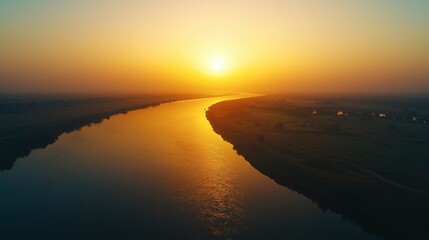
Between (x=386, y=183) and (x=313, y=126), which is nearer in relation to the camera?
(x=386, y=183)

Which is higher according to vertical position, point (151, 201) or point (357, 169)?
point (151, 201)

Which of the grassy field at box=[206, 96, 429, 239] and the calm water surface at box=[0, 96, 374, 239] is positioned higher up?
the calm water surface at box=[0, 96, 374, 239]

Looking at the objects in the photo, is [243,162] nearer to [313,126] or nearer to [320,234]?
[320,234]

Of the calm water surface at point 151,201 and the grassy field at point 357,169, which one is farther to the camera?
the grassy field at point 357,169

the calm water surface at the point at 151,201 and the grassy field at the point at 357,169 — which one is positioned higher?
the calm water surface at the point at 151,201

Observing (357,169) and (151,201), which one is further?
(357,169)

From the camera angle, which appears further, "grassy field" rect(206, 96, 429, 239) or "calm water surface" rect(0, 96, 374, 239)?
"grassy field" rect(206, 96, 429, 239)

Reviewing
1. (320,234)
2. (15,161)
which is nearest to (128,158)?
(15,161)

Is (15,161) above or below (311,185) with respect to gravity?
above
